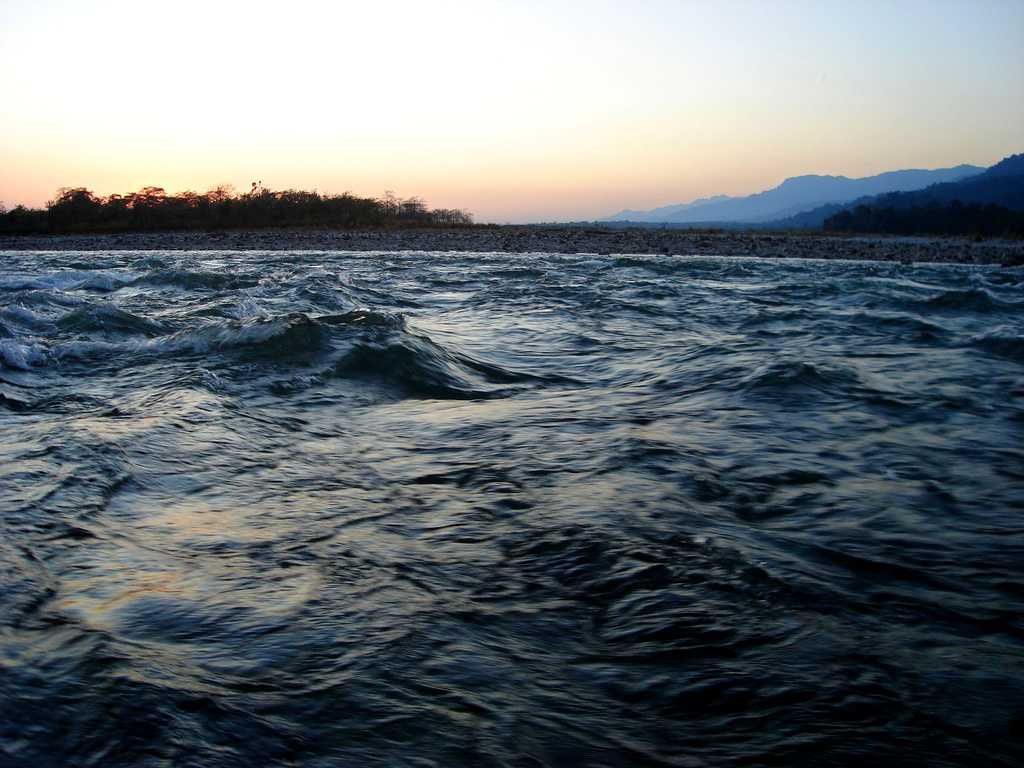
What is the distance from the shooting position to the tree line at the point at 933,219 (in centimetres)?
5672

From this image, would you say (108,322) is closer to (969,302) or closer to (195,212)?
(969,302)

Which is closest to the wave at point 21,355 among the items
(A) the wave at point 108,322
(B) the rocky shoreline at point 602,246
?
(A) the wave at point 108,322

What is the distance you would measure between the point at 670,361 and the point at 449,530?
4.29 m

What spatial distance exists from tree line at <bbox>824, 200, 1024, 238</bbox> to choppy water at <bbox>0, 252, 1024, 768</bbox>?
56.2 m

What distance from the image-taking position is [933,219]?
2468 inches

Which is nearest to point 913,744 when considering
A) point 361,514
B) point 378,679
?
point 378,679

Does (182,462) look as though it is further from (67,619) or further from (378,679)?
(378,679)

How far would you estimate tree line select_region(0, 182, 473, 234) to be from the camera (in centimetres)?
4200

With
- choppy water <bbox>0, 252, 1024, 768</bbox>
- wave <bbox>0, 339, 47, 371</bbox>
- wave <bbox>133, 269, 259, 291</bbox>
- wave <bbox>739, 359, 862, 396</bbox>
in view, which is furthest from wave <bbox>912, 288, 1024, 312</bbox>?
wave <bbox>0, 339, 47, 371</bbox>

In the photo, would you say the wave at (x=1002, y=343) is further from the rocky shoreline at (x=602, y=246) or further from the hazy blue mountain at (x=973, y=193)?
the hazy blue mountain at (x=973, y=193)

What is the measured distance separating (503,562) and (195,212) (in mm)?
48401

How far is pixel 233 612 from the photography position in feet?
7.25

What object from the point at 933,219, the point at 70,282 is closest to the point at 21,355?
the point at 70,282

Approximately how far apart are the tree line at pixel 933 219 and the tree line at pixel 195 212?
3466cm
